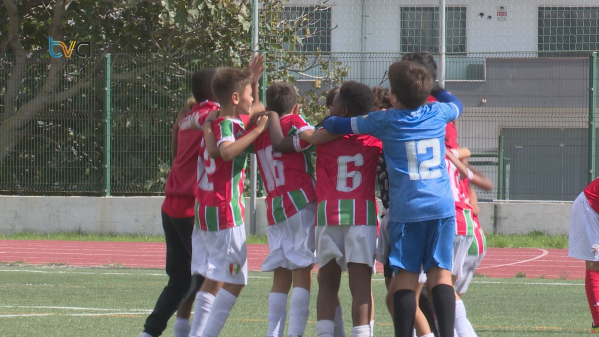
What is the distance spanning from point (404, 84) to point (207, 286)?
1.76 metres

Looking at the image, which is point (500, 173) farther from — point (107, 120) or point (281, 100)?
point (281, 100)

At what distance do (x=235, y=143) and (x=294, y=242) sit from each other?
713mm

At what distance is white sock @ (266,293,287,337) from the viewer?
17.4 ft

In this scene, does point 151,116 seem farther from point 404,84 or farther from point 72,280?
point 404,84

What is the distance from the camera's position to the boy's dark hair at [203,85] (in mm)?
5766

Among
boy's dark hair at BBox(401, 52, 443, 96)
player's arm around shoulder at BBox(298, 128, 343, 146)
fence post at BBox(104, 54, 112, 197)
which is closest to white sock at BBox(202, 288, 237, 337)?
player's arm around shoulder at BBox(298, 128, 343, 146)

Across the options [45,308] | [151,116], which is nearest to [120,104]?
[151,116]

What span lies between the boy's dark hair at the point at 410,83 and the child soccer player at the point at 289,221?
673mm

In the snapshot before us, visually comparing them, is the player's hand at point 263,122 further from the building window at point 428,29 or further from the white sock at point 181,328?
the building window at point 428,29

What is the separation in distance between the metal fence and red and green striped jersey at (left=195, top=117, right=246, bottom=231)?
29.7 feet

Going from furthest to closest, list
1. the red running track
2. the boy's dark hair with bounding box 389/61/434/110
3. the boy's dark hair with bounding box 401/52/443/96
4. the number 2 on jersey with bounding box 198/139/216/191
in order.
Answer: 1. the red running track
2. the number 2 on jersey with bounding box 198/139/216/191
3. the boy's dark hair with bounding box 401/52/443/96
4. the boy's dark hair with bounding box 389/61/434/110

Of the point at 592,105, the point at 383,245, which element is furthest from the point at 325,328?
the point at 592,105

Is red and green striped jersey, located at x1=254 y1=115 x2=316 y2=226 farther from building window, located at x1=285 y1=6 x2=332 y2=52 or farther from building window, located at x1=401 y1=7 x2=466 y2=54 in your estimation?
building window, located at x1=285 y1=6 x2=332 y2=52

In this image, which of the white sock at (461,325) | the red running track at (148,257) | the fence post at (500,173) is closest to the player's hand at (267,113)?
the white sock at (461,325)
